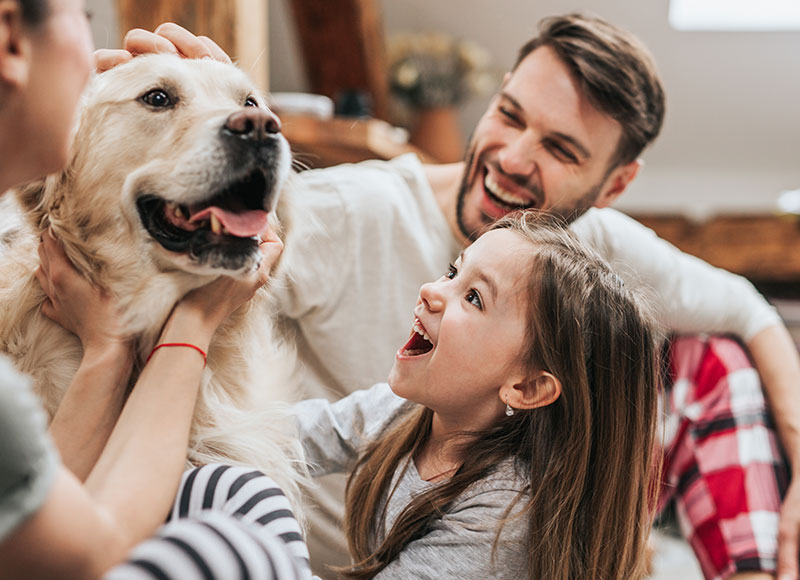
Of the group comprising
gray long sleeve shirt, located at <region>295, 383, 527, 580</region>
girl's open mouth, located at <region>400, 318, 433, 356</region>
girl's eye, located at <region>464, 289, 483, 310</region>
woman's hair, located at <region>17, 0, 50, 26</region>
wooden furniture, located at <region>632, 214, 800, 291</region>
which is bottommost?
wooden furniture, located at <region>632, 214, 800, 291</region>

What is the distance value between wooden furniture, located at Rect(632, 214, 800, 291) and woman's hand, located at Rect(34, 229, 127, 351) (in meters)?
3.49

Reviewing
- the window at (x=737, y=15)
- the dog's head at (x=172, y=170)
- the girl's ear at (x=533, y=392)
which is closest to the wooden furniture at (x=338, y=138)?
the dog's head at (x=172, y=170)

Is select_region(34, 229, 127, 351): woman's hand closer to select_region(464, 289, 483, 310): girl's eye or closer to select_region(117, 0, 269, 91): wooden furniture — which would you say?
select_region(464, 289, 483, 310): girl's eye

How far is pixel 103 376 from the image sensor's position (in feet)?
3.08

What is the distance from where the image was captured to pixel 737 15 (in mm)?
3395

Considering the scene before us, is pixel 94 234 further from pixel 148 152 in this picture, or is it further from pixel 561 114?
pixel 561 114

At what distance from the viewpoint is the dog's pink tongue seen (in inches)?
37.1

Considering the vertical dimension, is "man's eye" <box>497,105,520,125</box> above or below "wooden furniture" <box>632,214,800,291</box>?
above

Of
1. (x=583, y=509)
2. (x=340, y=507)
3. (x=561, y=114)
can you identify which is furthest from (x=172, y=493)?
(x=561, y=114)

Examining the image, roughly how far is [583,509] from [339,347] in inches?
25.3

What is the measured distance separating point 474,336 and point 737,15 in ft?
9.90

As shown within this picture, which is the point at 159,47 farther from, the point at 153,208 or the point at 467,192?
the point at 467,192

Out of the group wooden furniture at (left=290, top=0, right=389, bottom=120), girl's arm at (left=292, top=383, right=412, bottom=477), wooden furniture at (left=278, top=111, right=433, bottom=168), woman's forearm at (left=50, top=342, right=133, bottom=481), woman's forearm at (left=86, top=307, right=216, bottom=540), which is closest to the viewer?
woman's forearm at (left=86, top=307, right=216, bottom=540)

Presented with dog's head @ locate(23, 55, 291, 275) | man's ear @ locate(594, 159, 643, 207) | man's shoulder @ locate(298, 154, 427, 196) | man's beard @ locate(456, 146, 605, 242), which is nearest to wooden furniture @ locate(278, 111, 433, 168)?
man's shoulder @ locate(298, 154, 427, 196)
